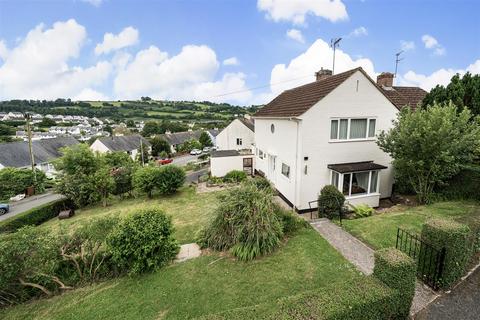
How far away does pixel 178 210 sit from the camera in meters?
14.7

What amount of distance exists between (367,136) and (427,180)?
3.62m

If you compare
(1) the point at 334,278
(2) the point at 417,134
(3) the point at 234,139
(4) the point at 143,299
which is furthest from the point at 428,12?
(3) the point at 234,139

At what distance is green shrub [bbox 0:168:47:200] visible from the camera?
27.0 m

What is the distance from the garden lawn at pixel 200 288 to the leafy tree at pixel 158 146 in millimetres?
57748

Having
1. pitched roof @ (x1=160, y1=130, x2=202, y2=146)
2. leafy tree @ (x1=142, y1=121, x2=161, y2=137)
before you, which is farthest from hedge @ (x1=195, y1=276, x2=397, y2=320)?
leafy tree @ (x1=142, y1=121, x2=161, y2=137)

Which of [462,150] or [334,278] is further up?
[462,150]

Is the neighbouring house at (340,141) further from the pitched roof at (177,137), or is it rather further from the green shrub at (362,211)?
the pitched roof at (177,137)

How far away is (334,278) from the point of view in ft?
19.9

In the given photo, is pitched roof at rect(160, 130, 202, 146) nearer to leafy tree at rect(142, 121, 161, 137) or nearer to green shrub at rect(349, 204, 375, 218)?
leafy tree at rect(142, 121, 161, 137)

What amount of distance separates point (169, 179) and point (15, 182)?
2356cm

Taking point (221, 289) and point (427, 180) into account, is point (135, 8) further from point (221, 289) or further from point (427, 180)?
point (427, 180)

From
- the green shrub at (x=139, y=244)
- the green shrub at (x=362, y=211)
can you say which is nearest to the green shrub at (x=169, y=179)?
the green shrub at (x=139, y=244)

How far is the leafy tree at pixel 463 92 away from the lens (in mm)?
11328

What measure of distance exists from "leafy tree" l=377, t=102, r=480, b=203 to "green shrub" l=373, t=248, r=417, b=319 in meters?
7.77
